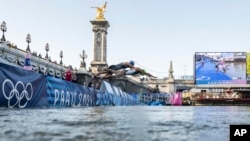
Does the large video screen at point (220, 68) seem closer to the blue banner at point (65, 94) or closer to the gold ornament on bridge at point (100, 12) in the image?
the gold ornament on bridge at point (100, 12)

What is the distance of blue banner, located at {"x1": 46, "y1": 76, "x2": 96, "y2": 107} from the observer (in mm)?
18016

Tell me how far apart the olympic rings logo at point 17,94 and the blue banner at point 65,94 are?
8.21ft

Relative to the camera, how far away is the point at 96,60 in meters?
97.6

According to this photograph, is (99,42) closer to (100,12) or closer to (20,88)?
→ (100,12)

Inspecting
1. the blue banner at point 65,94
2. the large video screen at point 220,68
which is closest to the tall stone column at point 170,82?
the large video screen at point 220,68

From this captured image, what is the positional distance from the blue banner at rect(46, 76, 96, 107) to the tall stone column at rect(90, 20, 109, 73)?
2832 inches

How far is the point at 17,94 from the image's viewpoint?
1408 centimetres

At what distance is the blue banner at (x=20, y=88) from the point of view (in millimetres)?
13260

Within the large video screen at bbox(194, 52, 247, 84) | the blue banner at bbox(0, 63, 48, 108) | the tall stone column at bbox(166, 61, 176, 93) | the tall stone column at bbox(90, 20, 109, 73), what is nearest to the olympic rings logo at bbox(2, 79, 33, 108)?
the blue banner at bbox(0, 63, 48, 108)

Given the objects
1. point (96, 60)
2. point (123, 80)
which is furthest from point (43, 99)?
point (123, 80)

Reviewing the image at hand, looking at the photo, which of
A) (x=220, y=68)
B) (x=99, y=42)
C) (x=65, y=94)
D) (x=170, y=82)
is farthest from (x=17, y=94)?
(x=170, y=82)

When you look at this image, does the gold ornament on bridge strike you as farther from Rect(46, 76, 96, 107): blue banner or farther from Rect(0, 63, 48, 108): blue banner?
Rect(0, 63, 48, 108): blue banner

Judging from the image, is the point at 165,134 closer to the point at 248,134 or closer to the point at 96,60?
the point at 248,134

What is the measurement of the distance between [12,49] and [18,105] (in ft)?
97.5
